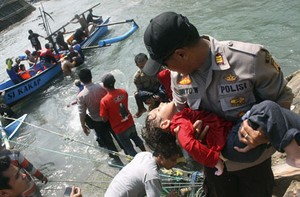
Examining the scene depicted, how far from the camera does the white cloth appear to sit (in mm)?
2883

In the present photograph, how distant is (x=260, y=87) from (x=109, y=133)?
4.69m

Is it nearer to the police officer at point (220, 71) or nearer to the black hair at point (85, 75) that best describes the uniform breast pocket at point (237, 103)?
the police officer at point (220, 71)

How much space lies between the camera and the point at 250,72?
2.04m

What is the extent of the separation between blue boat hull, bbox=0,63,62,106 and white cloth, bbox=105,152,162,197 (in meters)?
10.7

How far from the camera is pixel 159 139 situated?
9.08 feet

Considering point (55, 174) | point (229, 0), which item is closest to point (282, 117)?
point (55, 174)

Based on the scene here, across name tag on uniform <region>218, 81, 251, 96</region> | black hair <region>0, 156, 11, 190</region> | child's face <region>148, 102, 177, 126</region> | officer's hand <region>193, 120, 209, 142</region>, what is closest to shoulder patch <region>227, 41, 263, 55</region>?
name tag on uniform <region>218, 81, 251, 96</region>

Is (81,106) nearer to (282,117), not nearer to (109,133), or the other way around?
(109,133)

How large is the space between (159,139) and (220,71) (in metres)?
0.92

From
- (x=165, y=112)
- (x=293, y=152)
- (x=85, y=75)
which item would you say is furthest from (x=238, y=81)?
(x=85, y=75)

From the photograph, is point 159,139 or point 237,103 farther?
point 159,139

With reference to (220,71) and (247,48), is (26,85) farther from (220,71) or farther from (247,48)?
(247,48)

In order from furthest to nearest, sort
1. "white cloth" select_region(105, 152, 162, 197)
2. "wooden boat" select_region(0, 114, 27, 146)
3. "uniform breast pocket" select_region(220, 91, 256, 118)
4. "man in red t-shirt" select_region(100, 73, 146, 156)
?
"wooden boat" select_region(0, 114, 27, 146)
"man in red t-shirt" select_region(100, 73, 146, 156)
"white cloth" select_region(105, 152, 162, 197)
"uniform breast pocket" select_region(220, 91, 256, 118)

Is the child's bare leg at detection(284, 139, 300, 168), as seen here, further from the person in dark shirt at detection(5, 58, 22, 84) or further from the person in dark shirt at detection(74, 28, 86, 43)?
the person in dark shirt at detection(74, 28, 86, 43)
